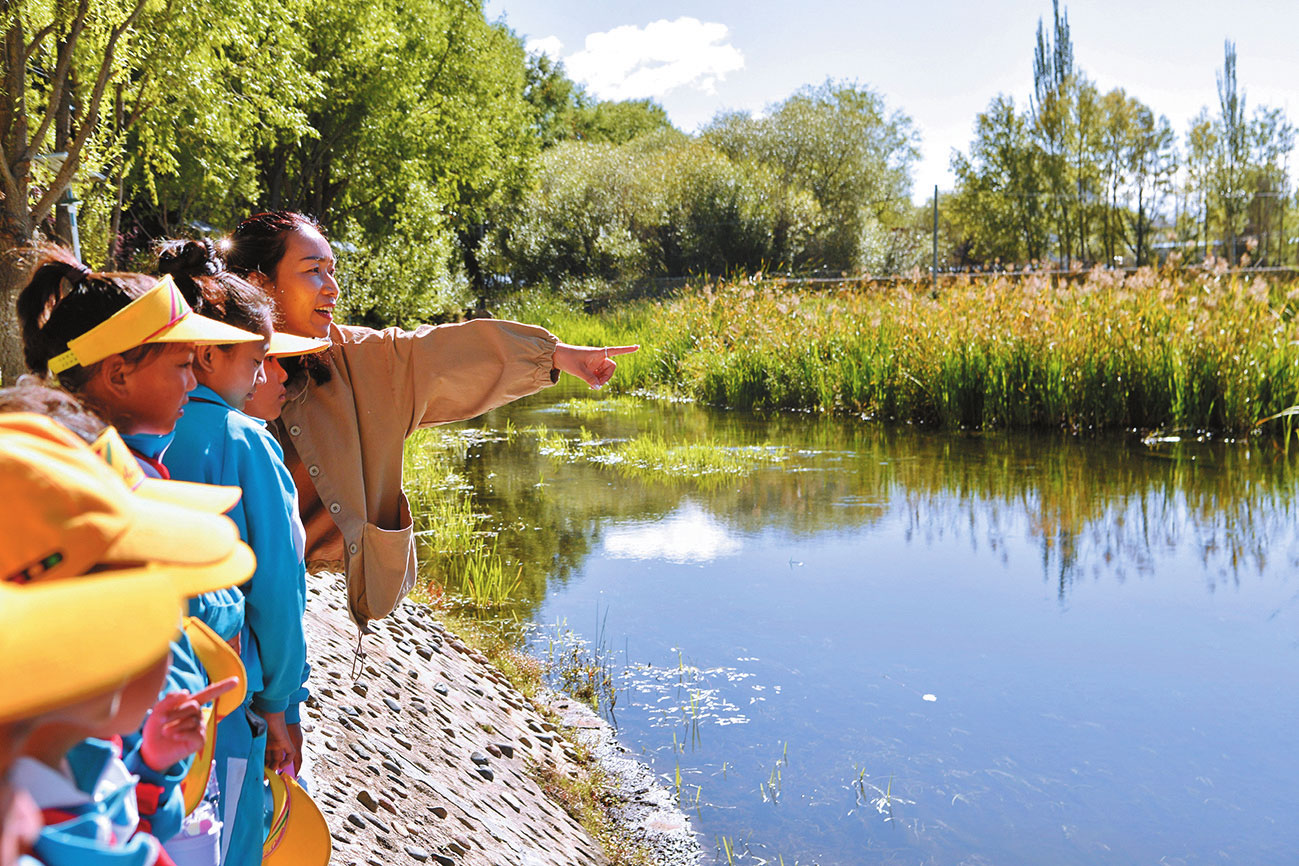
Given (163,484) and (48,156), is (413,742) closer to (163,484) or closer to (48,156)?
(163,484)

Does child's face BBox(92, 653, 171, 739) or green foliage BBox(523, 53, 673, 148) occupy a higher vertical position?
green foliage BBox(523, 53, 673, 148)

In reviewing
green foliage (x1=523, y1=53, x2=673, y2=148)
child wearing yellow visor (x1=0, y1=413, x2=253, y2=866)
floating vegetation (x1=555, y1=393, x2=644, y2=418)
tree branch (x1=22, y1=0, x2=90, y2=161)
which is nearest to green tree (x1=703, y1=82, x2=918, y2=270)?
green foliage (x1=523, y1=53, x2=673, y2=148)

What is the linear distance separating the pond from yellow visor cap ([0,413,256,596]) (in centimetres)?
357

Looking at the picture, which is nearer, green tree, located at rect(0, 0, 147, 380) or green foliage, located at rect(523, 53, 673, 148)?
green tree, located at rect(0, 0, 147, 380)

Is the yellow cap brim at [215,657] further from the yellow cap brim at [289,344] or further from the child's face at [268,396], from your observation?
the child's face at [268,396]

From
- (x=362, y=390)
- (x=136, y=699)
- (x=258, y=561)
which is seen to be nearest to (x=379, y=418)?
(x=362, y=390)

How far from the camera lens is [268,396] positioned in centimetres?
248

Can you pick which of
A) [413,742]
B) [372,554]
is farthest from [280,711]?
[413,742]

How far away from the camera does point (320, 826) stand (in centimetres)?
220

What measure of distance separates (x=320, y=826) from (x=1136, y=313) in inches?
494

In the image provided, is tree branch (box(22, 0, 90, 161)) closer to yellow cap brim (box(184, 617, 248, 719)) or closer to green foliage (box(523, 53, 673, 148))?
yellow cap brim (box(184, 617, 248, 719))

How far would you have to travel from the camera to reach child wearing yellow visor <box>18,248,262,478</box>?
1.66 metres

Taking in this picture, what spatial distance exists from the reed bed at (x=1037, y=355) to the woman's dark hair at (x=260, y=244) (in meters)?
11.4

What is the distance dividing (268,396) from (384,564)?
588 millimetres
